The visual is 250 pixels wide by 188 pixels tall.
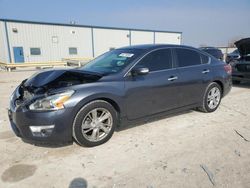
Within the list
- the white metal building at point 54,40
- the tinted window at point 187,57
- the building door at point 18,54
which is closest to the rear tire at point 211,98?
the tinted window at point 187,57

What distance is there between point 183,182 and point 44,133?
1.99 meters

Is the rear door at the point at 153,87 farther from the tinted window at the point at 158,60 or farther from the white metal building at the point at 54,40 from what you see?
the white metal building at the point at 54,40

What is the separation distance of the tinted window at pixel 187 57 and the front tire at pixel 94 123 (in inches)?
76.9

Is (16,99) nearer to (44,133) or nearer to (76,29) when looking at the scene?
(44,133)

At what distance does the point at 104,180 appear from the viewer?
9.11 ft

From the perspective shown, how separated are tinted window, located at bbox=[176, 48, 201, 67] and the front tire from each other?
76.9 inches

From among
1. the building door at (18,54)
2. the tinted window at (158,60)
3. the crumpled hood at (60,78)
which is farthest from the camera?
the building door at (18,54)

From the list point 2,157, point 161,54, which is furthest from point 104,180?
point 161,54

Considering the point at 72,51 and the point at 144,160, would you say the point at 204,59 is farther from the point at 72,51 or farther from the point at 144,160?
the point at 72,51

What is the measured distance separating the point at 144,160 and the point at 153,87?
1.45m

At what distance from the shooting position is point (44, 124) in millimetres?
3197

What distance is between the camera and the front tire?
135 inches

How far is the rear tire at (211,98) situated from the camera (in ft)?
17.3

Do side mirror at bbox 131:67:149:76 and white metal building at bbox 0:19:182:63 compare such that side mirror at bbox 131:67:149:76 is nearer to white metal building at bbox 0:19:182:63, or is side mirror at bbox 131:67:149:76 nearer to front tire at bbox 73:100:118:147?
front tire at bbox 73:100:118:147
